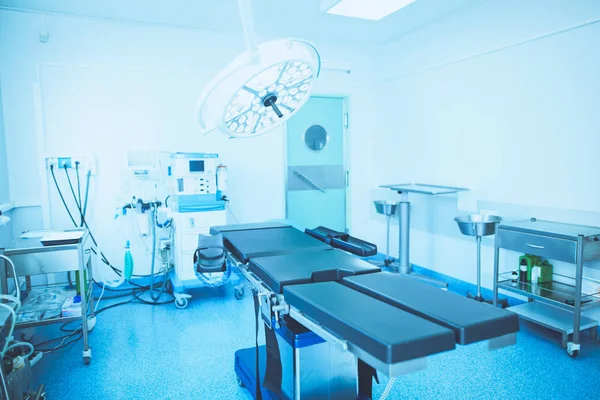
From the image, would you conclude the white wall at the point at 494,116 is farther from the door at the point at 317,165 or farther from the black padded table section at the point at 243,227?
the black padded table section at the point at 243,227

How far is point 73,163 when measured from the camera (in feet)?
12.3

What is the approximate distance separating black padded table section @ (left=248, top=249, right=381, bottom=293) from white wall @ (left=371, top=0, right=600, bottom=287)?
2.04 m

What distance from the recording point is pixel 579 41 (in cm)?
290

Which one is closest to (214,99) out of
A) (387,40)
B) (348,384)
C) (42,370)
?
(348,384)

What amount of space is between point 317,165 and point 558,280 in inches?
103

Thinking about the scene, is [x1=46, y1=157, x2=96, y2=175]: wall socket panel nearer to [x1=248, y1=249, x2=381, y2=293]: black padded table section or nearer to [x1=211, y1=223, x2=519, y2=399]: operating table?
[x1=211, y1=223, x2=519, y2=399]: operating table

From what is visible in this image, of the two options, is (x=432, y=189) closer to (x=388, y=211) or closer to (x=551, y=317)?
(x=388, y=211)

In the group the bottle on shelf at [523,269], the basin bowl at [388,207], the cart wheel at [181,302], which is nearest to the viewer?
the bottle on shelf at [523,269]

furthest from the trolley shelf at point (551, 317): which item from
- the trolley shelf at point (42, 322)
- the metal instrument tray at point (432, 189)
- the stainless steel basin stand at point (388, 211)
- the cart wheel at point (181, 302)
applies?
the trolley shelf at point (42, 322)

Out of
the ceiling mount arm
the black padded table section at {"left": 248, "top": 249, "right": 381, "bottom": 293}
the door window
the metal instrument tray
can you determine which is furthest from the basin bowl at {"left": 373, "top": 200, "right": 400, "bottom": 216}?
the ceiling mount arm

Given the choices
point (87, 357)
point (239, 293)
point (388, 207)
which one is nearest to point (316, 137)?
point (388, 207)

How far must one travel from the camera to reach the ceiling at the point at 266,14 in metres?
3.46

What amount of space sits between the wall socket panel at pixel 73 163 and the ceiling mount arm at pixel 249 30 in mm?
2970

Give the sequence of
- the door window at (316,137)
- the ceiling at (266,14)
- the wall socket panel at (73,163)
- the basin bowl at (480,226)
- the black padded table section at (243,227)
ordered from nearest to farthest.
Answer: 1. the black padded table section at (243,227)
2. the basin bowl at (480,226)
3. the ceiling at (266,14)
4. the wall socket panel at (73,163)
5. the door window at (316,137)
